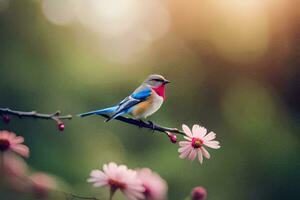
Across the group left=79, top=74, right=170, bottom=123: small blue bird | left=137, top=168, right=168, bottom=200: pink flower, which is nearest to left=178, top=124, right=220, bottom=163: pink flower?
left=137, top=168, right=168, bottom=200: pink flower

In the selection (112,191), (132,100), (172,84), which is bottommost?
(112,191)

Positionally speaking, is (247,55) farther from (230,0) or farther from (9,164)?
(9,164)

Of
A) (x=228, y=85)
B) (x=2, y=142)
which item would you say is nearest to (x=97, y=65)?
(x=228, y=85)

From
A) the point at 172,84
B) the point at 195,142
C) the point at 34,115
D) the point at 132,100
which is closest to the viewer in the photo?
the point at 34,115

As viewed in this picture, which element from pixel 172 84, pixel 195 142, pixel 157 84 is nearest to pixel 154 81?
pixel 157 84

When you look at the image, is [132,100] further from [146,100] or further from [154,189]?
[154,189]

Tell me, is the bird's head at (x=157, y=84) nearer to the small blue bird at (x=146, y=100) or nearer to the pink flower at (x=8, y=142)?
the small blue bird at (x=146, y=100)
